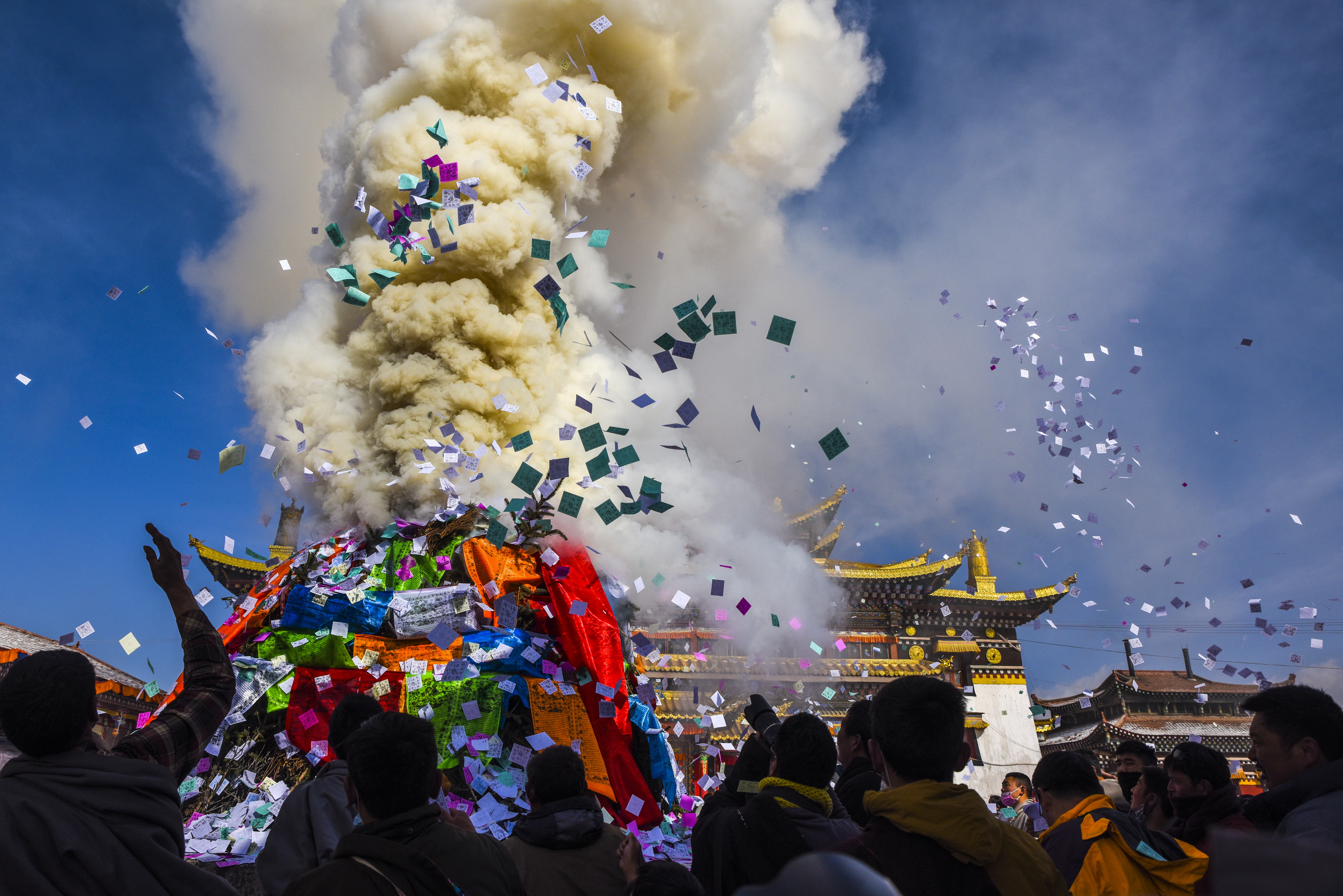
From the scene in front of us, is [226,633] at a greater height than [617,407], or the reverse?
[617,407]

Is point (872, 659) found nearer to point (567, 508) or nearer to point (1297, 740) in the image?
point (567, 508)

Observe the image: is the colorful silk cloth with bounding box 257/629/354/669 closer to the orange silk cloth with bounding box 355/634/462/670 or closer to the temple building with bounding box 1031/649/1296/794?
the orange silk cloth with bounding box 355/634/462/670

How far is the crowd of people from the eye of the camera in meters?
1.61

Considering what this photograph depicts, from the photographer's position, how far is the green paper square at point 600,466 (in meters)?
7.34

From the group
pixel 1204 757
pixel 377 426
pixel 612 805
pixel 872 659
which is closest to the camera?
pixel 1204 757

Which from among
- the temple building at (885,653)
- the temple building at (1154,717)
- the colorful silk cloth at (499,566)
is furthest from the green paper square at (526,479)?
the temple building at (1154,717)

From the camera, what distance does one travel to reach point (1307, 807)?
2.22 m

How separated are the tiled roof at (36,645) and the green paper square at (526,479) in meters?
10.3

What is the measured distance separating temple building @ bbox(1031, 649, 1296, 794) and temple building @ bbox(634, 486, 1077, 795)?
4.44 ft

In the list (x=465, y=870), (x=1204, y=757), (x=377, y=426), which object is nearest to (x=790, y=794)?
(x=465, y=870)

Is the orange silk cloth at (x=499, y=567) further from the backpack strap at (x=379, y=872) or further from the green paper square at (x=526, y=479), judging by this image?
the backpack strap at (x=379, y=872)

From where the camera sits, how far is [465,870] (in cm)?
192

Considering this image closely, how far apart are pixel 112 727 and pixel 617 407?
1233 cm

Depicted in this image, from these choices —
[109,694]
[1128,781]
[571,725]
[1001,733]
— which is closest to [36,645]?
[109,694]
